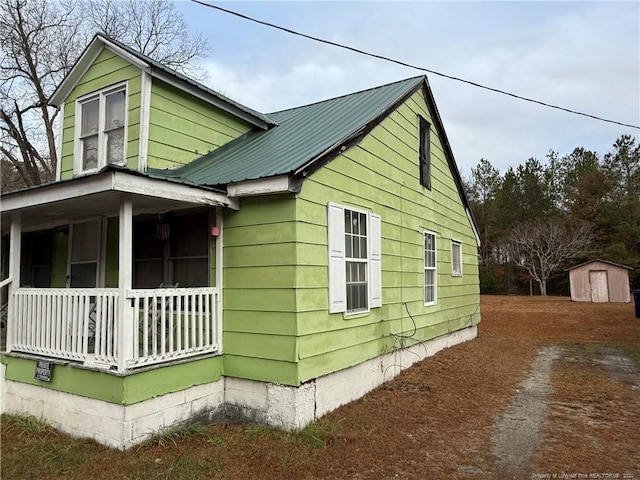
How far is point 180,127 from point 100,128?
1.30m

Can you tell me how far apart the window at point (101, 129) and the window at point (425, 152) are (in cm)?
608

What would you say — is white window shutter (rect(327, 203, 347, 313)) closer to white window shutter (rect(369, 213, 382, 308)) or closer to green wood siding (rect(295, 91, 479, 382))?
green wood siding (rect(295, 91, 479, 382))

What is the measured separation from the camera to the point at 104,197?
514 centimetres

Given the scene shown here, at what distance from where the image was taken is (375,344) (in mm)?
7059

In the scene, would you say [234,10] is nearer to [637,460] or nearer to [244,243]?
[244,243]

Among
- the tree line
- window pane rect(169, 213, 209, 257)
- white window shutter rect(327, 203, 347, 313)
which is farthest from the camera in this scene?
the tree line

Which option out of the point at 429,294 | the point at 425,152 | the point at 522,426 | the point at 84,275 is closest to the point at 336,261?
the point at 522,426

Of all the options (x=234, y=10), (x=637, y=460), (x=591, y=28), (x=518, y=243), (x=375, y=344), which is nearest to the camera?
(x=637, y=460)

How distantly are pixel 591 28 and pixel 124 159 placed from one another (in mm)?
8469

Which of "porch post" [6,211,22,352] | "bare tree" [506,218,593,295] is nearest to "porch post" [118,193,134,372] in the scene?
"porch post" [6,211,22,352]

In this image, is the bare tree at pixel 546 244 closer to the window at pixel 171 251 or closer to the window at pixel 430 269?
the window at pixel 430 269

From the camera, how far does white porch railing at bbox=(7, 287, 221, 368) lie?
15.9 feet

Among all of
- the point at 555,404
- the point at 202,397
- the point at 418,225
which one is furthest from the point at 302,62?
the point at 555,404

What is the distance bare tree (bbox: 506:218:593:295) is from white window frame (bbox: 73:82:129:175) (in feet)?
116
